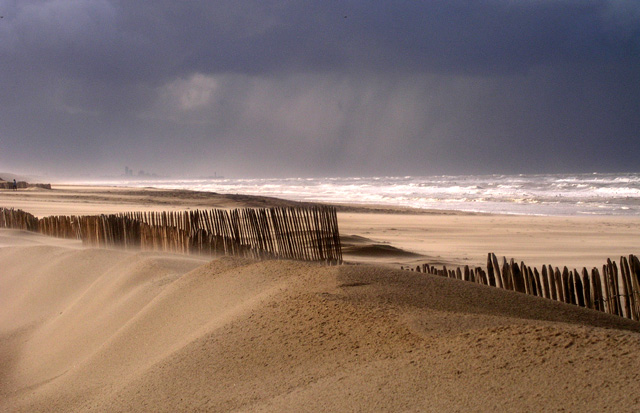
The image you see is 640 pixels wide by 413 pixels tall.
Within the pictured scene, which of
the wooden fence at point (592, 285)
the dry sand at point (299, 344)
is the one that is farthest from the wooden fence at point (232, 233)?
the wooden fence at point (592, 285)

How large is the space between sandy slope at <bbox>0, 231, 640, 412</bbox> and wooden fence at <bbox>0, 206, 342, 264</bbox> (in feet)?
2.40

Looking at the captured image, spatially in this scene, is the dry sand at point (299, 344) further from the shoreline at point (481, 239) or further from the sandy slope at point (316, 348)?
the shoreline at point (481, 239)

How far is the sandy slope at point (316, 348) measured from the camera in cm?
240

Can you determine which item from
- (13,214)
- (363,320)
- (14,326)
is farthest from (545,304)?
(13,214)

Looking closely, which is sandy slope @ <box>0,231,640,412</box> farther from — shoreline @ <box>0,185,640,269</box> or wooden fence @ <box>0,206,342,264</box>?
shoreline @ <box>0,185,640,269</box>

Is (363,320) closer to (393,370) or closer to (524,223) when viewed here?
(393,370)

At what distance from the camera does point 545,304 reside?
4.24m

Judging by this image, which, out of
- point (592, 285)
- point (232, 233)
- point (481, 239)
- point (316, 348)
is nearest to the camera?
point (316, 348)

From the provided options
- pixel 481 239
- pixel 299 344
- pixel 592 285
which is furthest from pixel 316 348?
pixel 481 239

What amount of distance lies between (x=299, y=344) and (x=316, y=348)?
0.42 ft

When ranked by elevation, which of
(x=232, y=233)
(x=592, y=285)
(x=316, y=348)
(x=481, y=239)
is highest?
(x=232, y=233)

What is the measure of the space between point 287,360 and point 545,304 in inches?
88.9

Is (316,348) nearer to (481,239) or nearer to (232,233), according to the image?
(232,233)

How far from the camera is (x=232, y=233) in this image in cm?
671
